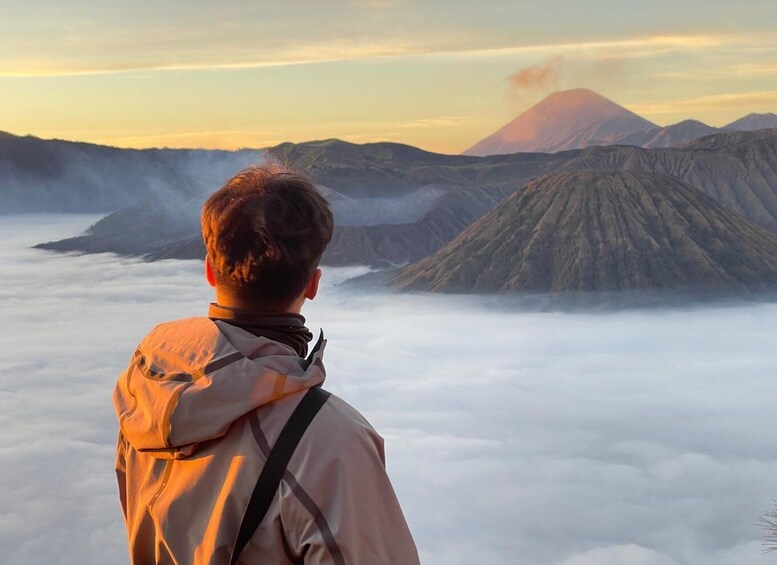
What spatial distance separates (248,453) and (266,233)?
47cm

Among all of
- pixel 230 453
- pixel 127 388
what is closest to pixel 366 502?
pixel 230 453

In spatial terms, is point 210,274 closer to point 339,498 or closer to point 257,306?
point 257,306

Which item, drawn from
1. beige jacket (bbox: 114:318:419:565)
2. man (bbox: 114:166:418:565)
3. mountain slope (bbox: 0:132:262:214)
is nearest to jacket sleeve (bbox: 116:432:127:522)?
man (bbox: 114:166:418:565)

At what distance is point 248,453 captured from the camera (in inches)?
77.9

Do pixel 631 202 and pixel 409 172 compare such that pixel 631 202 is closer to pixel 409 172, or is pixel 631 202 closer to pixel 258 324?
pixel 409 172

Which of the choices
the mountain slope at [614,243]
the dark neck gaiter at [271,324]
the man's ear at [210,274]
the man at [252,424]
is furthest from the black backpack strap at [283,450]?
the mountain slope at [614,243]

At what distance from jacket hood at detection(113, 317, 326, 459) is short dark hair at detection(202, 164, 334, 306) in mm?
119

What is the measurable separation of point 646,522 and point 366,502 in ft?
168

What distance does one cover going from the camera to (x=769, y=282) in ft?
246

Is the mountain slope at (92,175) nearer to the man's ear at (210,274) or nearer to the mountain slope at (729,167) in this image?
the mountain slope at (729,167)

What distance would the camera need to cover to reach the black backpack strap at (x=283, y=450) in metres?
1.93

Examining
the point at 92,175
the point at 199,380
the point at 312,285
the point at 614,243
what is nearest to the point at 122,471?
the point at 199,380

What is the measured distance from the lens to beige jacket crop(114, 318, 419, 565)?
6.29 ft

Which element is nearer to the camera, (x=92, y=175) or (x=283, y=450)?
(x=283, y=450)
